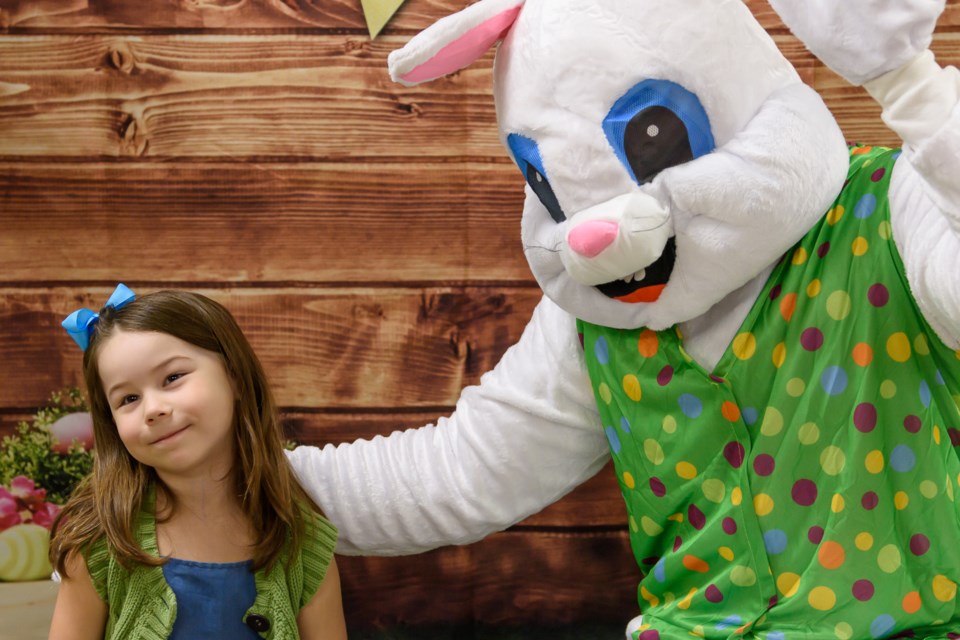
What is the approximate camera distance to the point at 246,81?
1.42m

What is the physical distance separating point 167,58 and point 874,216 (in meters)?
0.99

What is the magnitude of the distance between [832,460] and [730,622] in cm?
21

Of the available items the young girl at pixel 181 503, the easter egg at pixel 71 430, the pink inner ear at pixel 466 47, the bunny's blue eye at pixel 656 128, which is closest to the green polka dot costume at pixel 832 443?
the bunny's blue eye at pixel 656 128

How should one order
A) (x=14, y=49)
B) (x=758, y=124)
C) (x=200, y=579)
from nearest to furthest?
(x=758, y=124) → (x=200, y=579) → (x=14, y=49)

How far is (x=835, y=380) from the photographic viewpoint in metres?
0.97

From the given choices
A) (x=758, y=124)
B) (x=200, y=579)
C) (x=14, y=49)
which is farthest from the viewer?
(x=14, y=49)

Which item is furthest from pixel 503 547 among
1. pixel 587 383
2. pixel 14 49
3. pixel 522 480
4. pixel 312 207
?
pixel 14 49

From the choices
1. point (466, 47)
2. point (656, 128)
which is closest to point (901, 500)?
point (656, 128)

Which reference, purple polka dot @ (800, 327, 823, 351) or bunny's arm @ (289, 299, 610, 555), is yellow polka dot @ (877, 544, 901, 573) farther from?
bunny's arm @ (289, 299, 610, 555)

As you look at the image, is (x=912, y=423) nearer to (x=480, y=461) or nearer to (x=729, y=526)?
(x=729, y=526)

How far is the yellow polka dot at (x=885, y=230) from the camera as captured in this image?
94 centimetres

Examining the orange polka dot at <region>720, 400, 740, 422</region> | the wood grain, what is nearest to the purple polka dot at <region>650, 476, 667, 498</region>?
the orange polka dot at <region>720, 400, 740, 422</region>

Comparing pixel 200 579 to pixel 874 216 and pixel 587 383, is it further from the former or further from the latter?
pixel 874 216

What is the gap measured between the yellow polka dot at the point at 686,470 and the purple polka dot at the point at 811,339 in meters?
0.19
